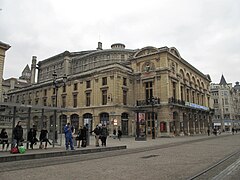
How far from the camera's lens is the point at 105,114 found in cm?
3878

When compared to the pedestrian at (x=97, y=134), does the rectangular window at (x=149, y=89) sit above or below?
above

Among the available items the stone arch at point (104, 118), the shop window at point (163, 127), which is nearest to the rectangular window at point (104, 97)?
the stone arch at point (104, 118)

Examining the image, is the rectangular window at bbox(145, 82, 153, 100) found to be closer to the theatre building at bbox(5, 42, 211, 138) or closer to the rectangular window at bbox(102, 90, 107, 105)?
the theatre building at bbox(5, 42, 211, 138)

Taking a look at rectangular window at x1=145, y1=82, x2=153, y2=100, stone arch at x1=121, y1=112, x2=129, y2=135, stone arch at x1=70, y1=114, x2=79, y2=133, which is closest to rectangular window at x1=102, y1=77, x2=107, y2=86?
stone arch at x1=121, y1=112, x2=129, y2=135

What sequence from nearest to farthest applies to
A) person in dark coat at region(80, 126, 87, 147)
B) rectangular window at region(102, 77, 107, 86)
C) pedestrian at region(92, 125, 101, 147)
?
person in dark coat at region(80, 126, 87, 147) → pedestrian at region(92, 125, 101, 147) → rectangular window at region(102, 77, 107, 86)

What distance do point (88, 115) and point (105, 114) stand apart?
14.3 ft

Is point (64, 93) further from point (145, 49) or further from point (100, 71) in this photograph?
point (145, 49)

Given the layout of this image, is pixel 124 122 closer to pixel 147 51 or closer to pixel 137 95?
pixel 137 95

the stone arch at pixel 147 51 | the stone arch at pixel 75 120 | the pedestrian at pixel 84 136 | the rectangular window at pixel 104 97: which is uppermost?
the stone arch at pixel 147 51

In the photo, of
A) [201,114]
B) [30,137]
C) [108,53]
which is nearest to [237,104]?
[201,114]

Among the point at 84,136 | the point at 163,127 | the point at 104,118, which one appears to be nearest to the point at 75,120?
the point at 104,118

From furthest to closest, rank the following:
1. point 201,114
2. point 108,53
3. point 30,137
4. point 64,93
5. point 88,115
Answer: point 108,53 → point 201,114 → point 64,93 → point 88,115 → point 30,137

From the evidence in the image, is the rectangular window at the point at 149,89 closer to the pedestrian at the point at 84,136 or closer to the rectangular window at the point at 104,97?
the rectangular window at the point at 104,97

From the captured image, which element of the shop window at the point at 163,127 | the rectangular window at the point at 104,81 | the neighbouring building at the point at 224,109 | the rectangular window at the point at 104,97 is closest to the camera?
the shop window at the point at 163,127
